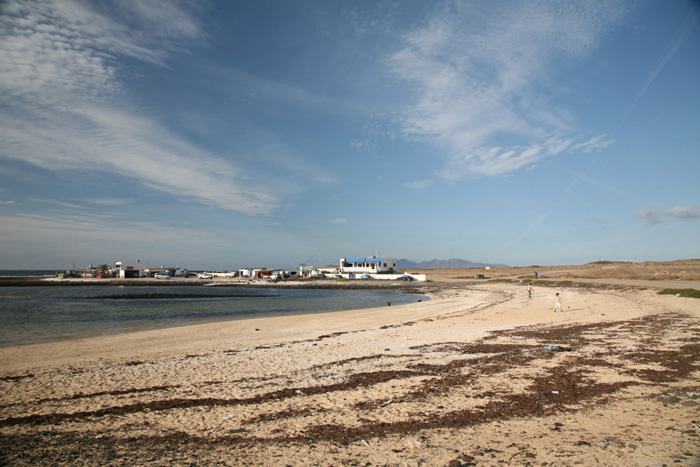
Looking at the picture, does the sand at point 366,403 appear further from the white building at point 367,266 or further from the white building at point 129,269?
the white building at point 129,269

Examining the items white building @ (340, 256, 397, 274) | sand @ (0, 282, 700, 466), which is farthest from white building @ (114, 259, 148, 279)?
sand @ (0, 282, 700, 466)

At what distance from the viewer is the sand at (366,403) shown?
560cm

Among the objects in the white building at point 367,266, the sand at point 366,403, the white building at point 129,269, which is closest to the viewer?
the sand at point 366,403

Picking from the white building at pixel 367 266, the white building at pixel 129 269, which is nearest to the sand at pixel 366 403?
the white building at pixel 367 266

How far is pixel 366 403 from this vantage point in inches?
304

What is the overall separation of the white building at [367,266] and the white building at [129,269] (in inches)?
2792

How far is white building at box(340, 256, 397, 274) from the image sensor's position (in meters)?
105

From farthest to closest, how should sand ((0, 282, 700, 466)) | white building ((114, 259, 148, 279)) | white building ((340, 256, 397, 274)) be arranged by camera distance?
white building ((114, 259, 148, 279)) → white building ((340, 256, 397, 274)) → sand ((0, 282, 700, 466))

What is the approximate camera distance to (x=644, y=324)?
54.2 feet

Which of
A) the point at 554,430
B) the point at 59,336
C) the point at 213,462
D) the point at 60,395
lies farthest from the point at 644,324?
the point at 59,336

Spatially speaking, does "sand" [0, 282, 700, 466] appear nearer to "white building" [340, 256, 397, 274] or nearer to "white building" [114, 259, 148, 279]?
"white building" [340, 256, 397, 274]

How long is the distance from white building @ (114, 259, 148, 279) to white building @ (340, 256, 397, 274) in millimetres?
70924

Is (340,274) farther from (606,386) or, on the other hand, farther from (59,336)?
(606,386)

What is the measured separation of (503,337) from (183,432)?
1224cm
